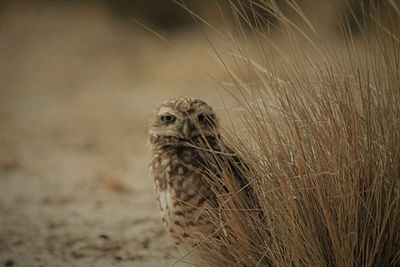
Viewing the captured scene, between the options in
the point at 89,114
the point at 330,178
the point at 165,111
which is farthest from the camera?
the point at 89,114

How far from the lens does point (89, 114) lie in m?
6.54

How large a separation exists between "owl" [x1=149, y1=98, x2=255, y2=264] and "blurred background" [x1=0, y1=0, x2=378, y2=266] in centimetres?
25

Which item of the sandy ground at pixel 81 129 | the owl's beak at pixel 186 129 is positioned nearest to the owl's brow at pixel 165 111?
the owl's beak at pixel 186 129

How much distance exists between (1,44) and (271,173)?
1088 centimetres

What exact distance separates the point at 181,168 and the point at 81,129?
4.23 m

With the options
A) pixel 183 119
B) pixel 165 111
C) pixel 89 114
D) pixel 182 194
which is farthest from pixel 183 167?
pixel 89 114

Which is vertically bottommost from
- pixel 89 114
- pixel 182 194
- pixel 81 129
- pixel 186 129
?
pixel 182 194

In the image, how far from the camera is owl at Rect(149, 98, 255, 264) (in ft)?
6.70

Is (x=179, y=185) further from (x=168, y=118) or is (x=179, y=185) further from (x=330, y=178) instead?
(x=330, y=178)

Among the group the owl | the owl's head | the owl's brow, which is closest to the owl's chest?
the owl

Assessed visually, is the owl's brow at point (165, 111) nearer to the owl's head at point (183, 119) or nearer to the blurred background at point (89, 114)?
the owl's head at point (183, 119)

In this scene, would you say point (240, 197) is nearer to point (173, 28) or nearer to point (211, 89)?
point (211, 89)

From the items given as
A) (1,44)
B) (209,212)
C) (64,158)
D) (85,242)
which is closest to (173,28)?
(1,44)

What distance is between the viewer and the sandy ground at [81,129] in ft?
9.53
